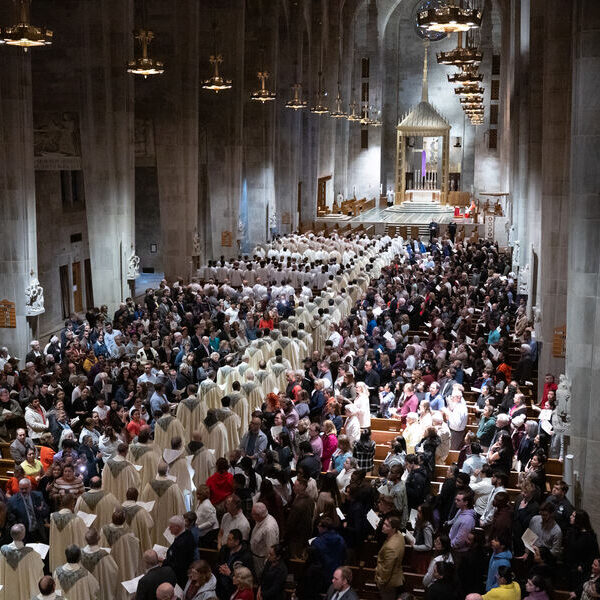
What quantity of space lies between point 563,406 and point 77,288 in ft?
62.7

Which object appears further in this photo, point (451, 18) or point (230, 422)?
point (451, 18)

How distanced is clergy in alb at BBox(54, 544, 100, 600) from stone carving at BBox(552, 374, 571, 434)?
6941 mm

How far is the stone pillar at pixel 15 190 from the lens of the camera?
62.7 feet

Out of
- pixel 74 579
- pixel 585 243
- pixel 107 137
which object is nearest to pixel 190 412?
pixel 74 579

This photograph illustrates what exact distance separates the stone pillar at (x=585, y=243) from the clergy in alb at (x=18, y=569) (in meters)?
7.42

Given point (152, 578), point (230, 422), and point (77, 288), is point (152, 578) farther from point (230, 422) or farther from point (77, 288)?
point (77, 288)

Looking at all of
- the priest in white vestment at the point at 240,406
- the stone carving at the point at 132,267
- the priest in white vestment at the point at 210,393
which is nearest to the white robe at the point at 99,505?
the priest in white vestment at the point at 240,406

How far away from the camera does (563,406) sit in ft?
40.8

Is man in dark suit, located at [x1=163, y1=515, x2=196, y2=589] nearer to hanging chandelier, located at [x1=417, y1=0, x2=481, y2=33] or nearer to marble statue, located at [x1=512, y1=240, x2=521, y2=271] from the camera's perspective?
hanging chandelier, located at [x1=417, y1=0, x2=481, y2=33]

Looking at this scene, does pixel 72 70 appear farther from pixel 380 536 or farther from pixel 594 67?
pixel 380 536

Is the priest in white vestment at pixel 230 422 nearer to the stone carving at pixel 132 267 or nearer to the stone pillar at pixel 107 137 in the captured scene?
the stone pillar at pixel 107 137

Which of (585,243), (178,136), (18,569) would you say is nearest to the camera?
(18,569)

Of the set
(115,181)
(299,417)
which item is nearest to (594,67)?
(299,417)

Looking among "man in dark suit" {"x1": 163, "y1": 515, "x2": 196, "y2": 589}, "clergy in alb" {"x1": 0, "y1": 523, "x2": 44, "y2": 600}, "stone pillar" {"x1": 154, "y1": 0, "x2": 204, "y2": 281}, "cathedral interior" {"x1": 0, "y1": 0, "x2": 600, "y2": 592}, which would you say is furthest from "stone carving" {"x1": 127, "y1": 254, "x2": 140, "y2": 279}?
"man in dark suit" {"x1": 163, "y1": 515, "x2": 196, "y2": 589}
